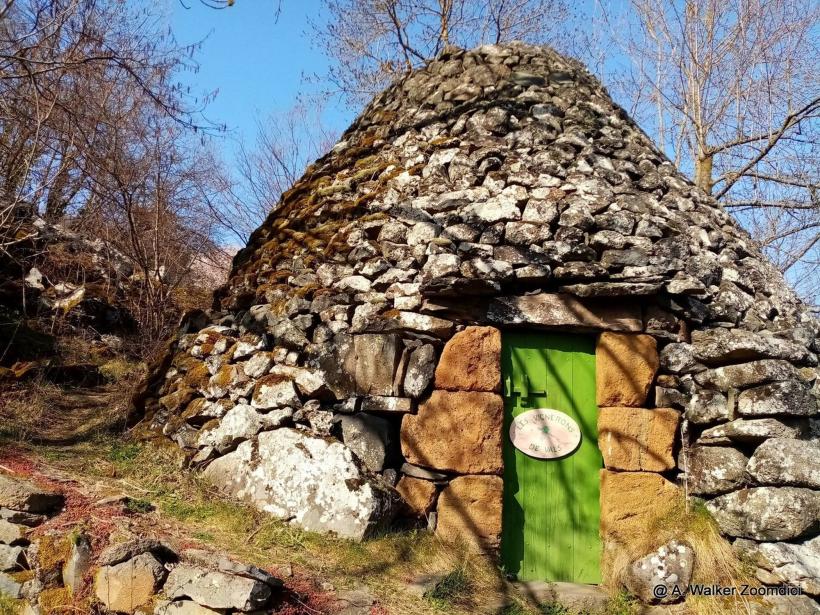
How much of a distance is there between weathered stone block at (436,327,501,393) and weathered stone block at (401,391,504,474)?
7 cm

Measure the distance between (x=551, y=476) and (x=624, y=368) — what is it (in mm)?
A: 864

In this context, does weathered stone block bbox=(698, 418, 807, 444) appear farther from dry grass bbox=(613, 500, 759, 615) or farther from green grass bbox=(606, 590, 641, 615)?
green grass bbox=(606, 590, 641, 615)

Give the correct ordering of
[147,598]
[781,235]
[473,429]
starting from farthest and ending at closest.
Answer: [781,235] → [473,429] → [147,598]

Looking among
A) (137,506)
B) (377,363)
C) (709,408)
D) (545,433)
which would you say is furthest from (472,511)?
(137,506)

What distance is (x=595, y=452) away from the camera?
14.4 feet

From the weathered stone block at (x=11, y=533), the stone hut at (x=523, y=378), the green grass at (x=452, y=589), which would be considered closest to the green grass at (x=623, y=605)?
the stone hut at (x=523, y=378)

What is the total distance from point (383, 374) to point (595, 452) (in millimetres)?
1512

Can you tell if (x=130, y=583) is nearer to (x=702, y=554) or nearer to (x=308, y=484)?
(x=308, y=484)

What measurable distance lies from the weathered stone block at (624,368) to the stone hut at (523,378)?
0.5 inches

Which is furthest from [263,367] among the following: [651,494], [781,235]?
[781,235]

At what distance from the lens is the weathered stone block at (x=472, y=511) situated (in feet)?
13.4

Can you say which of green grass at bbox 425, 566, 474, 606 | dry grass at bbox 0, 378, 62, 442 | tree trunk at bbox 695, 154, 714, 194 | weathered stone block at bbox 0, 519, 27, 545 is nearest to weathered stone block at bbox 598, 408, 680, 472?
green grass at bbox 425, 566, 474, 606

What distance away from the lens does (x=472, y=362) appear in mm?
4301

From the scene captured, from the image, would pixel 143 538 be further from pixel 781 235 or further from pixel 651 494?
pixel 781 235
